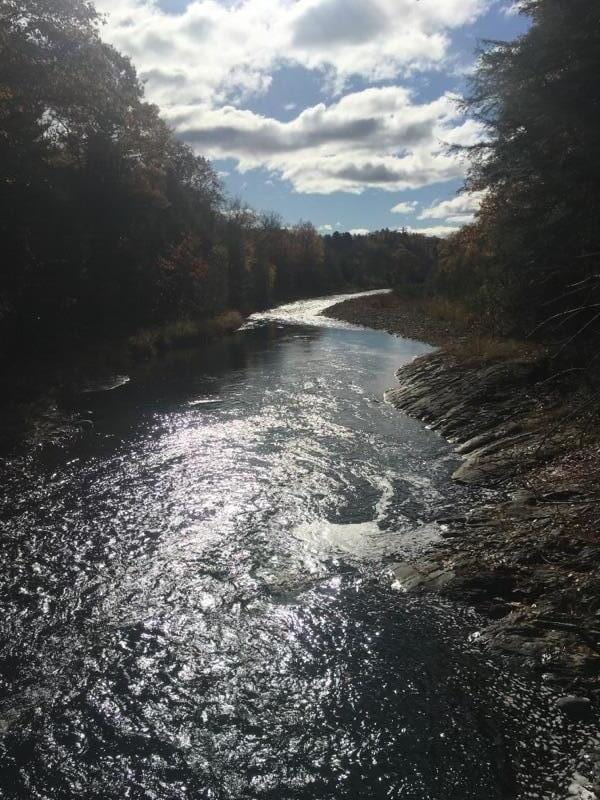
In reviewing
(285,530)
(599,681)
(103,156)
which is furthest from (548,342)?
(103,156)

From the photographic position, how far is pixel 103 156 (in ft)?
101

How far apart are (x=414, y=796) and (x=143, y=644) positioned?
406cm

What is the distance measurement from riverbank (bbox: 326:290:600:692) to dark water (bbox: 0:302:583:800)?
0.49 m

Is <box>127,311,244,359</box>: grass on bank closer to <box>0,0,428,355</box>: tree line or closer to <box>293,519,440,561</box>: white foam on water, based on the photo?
<box>0,0,428,355</box>: tree line

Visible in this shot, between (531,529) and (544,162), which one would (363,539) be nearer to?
(531,529)

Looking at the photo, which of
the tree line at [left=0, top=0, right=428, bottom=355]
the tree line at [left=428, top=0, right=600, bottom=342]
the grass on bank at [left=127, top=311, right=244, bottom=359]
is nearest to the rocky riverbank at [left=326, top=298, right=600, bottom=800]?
the tree line at [left=428, top=0, right=600, bottom=342]

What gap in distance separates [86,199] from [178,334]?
11.5 meters

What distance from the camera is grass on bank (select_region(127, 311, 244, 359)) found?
33.5 metres

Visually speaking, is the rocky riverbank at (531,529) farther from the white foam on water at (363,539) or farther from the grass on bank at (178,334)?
the grass on bank at (178,334)

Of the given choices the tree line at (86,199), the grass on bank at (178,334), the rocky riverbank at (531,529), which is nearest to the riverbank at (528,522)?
the rocky riverbank at (531,529)

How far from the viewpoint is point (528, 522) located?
32.0 ft

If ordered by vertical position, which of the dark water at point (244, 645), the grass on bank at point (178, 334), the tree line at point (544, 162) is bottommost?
the dark water at point (244, 645)

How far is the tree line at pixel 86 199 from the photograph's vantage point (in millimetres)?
20969

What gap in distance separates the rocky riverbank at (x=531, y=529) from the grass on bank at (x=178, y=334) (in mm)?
19999
